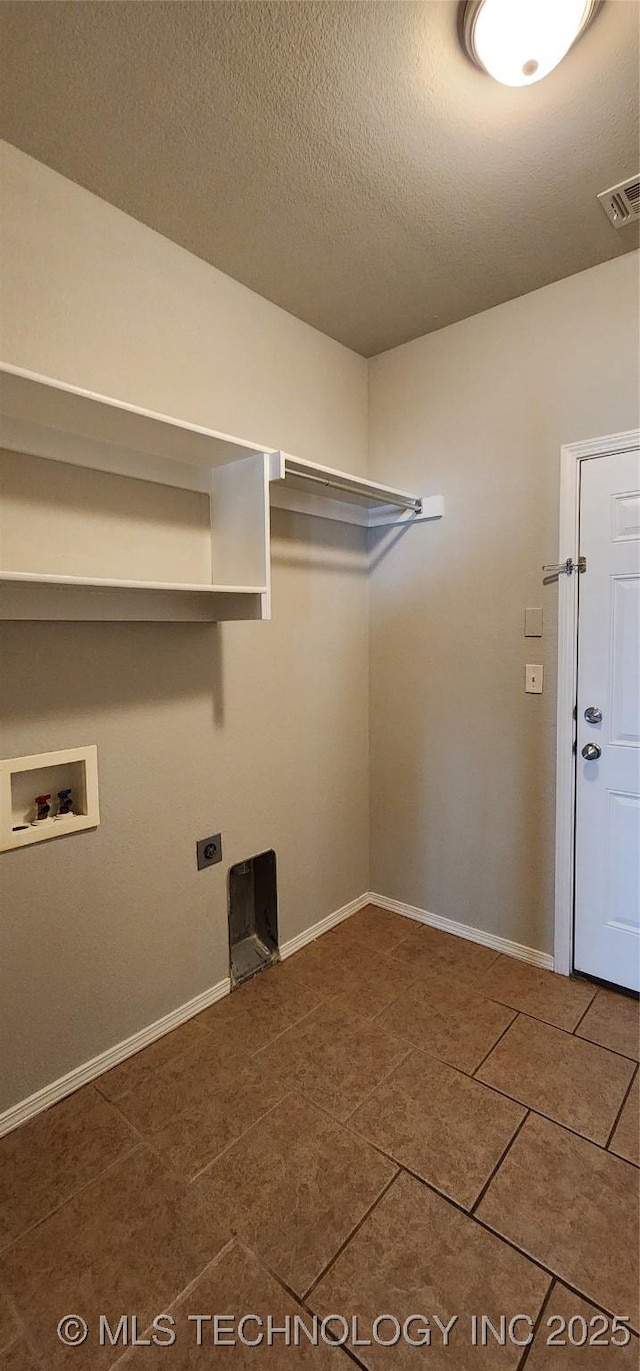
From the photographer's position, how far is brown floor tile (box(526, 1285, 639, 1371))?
113 centimetres

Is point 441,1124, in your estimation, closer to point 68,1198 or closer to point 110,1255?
point 110,1255

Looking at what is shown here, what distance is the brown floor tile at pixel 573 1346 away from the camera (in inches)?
44.4

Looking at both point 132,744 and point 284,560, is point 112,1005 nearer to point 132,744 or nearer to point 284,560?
point 132,744

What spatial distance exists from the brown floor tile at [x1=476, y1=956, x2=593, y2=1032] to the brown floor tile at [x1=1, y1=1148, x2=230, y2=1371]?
1.24 metres

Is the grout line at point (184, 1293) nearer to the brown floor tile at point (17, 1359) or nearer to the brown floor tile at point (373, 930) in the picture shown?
the brown floor tile at point (17, 1359)

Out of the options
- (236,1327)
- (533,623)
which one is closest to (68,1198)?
(236,1327)

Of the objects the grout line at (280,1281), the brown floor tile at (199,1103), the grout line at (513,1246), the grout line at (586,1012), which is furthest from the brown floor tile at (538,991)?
the grout line at (280,1281)

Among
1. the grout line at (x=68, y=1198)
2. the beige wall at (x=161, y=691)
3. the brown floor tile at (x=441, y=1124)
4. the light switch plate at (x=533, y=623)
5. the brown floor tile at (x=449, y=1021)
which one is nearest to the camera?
the grout line at (x=68, y=1198)

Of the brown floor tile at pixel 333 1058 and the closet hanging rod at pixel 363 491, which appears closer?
the brown floor tile at pixel 333 1058

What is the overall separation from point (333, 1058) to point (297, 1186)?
44 centimetres

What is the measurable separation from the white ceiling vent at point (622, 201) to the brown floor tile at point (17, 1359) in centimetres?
318

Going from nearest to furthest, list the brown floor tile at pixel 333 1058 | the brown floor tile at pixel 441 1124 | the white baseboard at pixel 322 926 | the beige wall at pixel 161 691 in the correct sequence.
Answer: the brown floor tile at pixel 441 1124
the beige wall at pixel 161 691
the brown floor tile at pixel 333 1058
the white baseboard at pixel 322 926

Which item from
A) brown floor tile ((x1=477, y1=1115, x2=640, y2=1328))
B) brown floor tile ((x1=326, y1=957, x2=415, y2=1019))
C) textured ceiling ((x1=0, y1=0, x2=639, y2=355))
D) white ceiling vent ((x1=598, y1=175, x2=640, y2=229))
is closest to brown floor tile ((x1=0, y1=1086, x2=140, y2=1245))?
brown floor tile ((x1=326, y1=957, x2=415, y2=1019))

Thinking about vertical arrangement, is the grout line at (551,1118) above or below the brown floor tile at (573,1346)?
above
